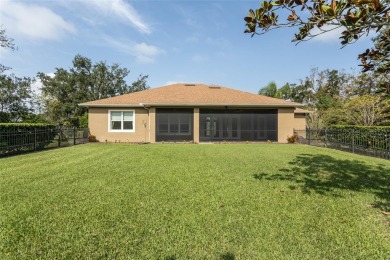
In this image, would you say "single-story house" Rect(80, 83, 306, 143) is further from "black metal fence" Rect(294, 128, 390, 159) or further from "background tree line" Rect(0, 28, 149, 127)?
"background tree line" Rect(0, 28, 149, 127)

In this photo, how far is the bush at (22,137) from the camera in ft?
35.6

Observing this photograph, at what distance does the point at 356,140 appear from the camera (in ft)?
44.1

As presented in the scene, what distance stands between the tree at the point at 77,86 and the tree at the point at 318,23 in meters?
36.2

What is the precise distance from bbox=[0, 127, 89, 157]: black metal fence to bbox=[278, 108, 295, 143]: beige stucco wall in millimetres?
16126

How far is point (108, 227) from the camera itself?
3395 mm

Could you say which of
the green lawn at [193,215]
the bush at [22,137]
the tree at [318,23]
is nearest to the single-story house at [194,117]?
the bush at [22,137]

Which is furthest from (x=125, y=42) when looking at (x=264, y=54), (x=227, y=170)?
(x=227, y=170)

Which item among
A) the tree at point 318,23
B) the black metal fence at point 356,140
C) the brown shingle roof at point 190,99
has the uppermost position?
the brown shingle roof at point 190,99

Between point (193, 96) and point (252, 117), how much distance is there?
18.1ft

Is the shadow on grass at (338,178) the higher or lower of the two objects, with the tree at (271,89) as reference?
lower

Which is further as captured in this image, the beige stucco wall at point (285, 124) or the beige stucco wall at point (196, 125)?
the beige stucco wall at point (285, 124)

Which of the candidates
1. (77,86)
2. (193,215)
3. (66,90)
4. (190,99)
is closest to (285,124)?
(190,99)

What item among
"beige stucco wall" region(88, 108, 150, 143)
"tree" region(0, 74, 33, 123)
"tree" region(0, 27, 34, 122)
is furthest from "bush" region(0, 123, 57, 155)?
"tree" region(0, 74, 33, 123)

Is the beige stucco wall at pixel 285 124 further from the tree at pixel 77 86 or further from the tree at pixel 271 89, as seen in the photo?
the tree at pixel 77 86
